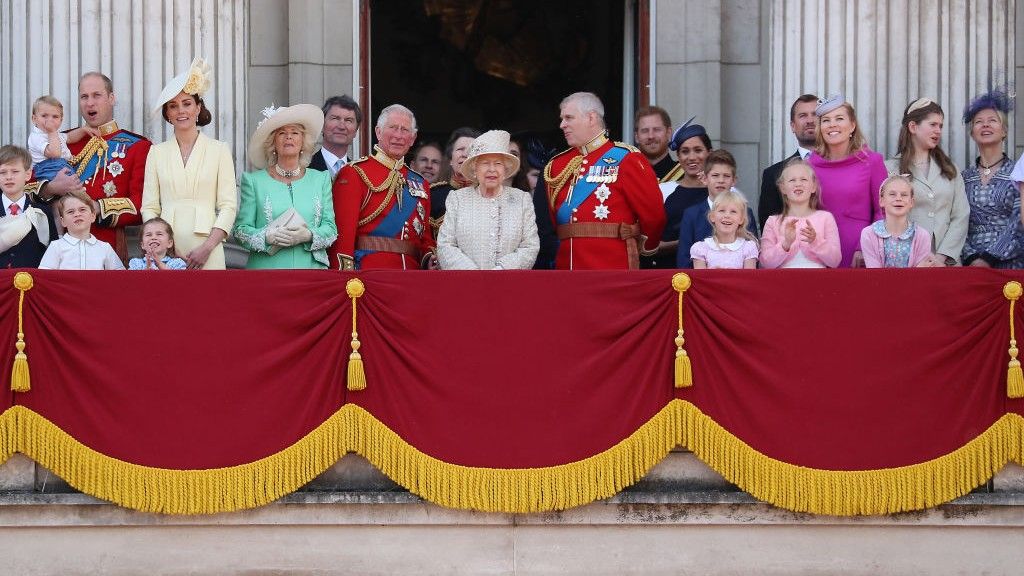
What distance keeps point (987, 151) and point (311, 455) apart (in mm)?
4348

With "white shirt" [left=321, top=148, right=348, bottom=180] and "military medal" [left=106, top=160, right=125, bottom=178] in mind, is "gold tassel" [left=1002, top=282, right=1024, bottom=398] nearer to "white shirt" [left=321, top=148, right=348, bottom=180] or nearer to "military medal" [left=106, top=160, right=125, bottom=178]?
"white shirt" [left=321, top=148, right=348, bottom=180]

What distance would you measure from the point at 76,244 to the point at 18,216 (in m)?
0.41

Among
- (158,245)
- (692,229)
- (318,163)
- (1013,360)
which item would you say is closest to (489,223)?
(692,229)

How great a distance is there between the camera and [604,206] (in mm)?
9922

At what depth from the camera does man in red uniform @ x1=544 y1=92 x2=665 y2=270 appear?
9.90 metres

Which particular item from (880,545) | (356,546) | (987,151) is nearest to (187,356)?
(356,546)

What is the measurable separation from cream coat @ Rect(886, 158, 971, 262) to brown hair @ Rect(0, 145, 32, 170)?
4841mm

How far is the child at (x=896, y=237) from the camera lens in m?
9.30

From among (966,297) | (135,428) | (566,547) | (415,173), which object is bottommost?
(566,547)

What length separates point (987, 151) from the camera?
33.9 feet

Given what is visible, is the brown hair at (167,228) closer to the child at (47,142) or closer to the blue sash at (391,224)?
the child at (47,142)

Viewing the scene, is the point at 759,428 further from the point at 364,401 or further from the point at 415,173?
the point at 415,173

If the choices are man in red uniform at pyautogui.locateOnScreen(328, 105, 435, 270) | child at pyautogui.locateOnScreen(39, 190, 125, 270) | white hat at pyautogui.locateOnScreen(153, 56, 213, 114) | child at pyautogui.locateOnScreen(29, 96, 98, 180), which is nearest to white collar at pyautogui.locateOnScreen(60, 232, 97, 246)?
child at pyautogui.locateOnScreen(39, 190, 125, 270)

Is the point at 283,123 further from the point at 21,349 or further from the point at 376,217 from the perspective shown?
the point at 21,349
